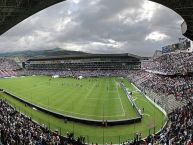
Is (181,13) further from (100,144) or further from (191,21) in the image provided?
(100,144)

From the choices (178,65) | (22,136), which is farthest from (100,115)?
(178,65)

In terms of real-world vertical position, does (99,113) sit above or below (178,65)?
below

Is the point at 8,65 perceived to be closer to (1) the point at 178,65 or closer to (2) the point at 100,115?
(1) the point at 178,65

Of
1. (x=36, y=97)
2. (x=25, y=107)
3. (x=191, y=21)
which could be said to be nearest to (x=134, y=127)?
(x=191, y=21)

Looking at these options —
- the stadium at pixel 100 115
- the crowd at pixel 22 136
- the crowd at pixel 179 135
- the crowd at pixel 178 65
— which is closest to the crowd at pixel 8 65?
the crowd at pixel 178 65

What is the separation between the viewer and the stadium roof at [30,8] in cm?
1938

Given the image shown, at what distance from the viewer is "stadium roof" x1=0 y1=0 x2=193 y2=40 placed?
63.6 feet

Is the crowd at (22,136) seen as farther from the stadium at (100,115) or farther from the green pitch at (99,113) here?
the green pitch at (99,113)

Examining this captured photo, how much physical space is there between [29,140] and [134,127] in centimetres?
1370

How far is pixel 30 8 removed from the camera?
68.2 ft

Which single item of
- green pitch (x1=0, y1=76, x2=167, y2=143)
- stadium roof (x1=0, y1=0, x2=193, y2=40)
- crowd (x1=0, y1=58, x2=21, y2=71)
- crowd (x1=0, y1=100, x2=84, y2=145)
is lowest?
green pitch (x1=0, y1=76, x2=167, y2=143)

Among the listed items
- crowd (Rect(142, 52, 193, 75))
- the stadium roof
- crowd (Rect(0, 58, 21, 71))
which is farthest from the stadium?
crowd (Rect(0, 58, 21, 71))

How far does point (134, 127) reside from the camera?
114 ft

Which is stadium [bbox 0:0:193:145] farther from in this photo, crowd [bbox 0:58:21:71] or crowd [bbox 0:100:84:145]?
crowd [bbox 0:58:21:71]
